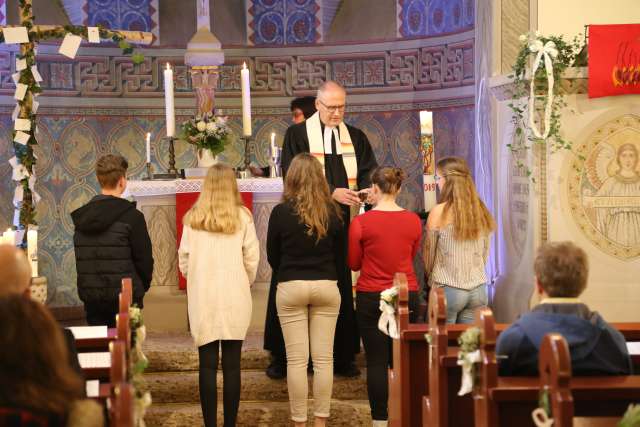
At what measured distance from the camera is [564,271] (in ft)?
12.0

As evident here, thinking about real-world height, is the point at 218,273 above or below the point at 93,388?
above

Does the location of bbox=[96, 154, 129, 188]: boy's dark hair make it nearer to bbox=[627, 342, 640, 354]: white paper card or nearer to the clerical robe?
the clerical robe

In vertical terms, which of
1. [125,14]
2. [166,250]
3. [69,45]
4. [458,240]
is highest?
[125,14]

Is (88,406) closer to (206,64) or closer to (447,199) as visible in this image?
(447,199)

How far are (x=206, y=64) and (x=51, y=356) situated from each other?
5.50 meters

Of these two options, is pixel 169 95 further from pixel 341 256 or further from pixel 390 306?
pixel 390 306

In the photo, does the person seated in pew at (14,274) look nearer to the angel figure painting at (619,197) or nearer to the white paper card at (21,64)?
the white paper card at (21,64)

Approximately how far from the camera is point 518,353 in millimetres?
3656

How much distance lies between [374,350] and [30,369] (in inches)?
129

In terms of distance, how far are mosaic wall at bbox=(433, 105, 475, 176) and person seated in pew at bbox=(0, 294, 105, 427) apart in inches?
275

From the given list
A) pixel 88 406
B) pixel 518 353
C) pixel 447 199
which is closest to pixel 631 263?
pixel 447 199

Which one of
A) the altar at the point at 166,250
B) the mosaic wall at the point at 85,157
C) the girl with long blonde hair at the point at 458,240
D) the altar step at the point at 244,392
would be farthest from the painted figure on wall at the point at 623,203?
the mosaic wall at the point at 85,157

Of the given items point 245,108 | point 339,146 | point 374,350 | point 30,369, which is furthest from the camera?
point 245,108

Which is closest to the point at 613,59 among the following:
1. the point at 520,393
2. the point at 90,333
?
the point at 520,393
